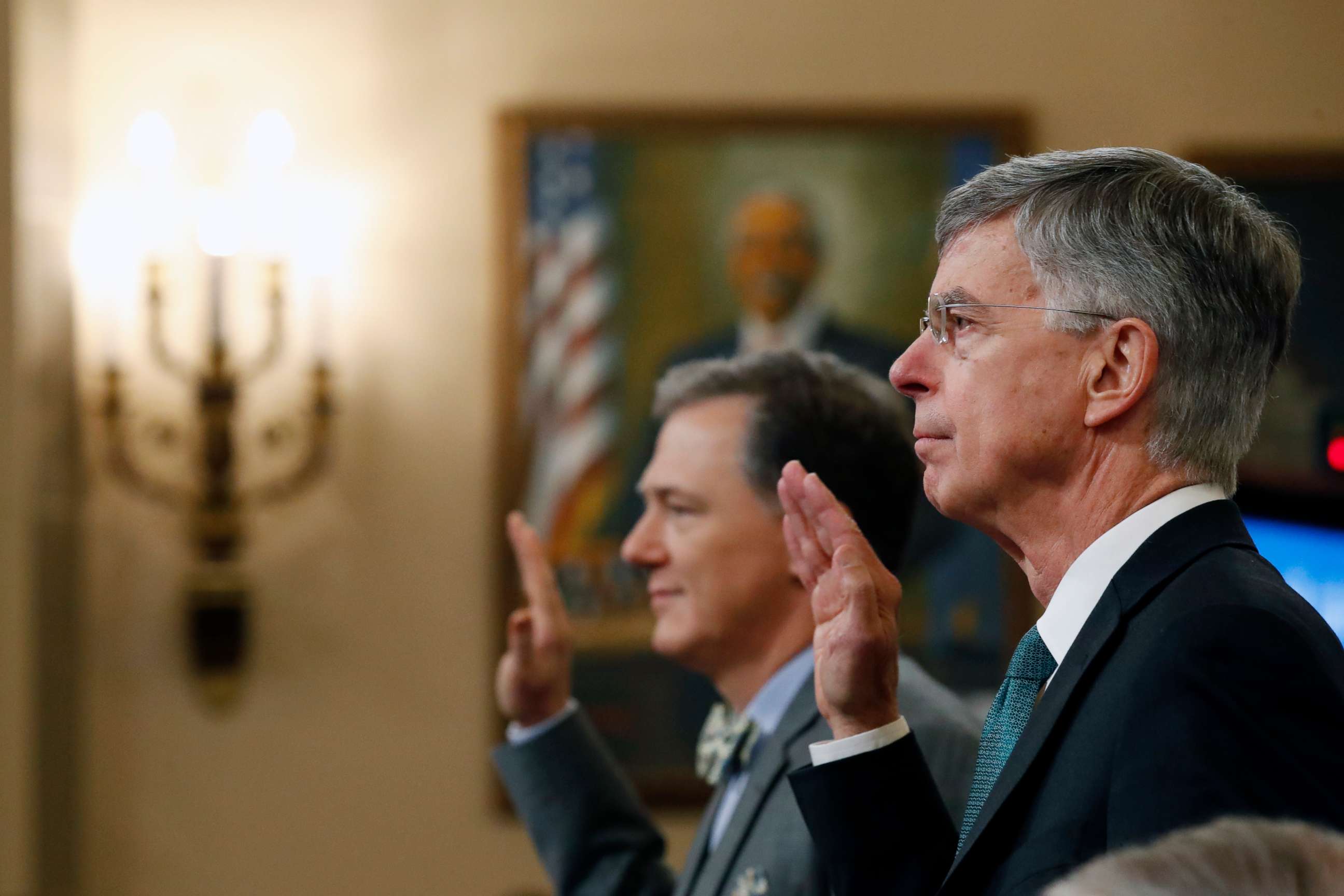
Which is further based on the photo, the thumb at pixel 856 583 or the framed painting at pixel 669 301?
the framed painting at pixel 669 301

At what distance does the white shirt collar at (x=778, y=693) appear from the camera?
1.75m

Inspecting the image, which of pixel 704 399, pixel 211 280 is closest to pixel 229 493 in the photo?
pixel 211 280

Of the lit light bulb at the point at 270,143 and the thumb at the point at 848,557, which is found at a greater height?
the lit light bulb at the point at 270,143

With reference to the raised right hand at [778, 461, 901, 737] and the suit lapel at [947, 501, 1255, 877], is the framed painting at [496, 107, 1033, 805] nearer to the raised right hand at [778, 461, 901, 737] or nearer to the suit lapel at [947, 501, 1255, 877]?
the raised right hand at [778, 461, 901, 737]

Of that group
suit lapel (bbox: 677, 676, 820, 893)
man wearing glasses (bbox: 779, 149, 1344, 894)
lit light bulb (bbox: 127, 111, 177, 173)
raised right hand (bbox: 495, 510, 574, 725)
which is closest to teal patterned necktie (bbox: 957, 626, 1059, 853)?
man wearing glasses (bbox: 779, 149, 1344, 894)

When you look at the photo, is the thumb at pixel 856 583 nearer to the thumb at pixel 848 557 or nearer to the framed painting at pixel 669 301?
the thumb at pixel 848 557

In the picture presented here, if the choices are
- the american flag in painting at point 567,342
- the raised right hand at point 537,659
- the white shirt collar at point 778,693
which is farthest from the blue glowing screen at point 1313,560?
the american flag in painting at point 567,342

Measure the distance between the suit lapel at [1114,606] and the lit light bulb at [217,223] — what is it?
8.16ft

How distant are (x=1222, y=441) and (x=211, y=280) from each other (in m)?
2.50

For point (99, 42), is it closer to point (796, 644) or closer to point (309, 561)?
point (309, 561)

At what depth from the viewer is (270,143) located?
3.18m

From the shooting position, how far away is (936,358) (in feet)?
4.12

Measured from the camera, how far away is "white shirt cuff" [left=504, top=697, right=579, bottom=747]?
2070mm

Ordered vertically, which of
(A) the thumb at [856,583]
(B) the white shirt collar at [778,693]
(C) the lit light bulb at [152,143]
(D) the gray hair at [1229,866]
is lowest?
(B) the white shirt collar at [778,693]
